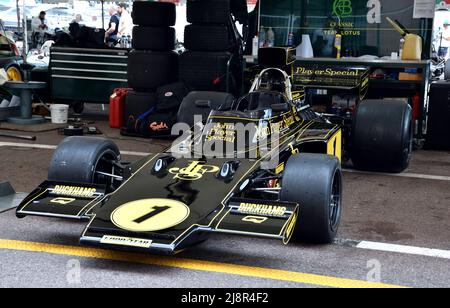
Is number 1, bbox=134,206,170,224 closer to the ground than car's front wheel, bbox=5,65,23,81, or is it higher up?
closer to the ground

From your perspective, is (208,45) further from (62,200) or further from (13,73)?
(62,200)

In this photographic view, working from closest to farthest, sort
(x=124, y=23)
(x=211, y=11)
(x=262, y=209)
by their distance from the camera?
(x=262, y=209) → (x=211, y=11) → (x=124, y=23)

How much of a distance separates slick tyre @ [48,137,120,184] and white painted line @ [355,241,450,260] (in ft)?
6.84

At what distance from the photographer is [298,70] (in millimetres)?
9477

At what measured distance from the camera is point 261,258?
496 cm

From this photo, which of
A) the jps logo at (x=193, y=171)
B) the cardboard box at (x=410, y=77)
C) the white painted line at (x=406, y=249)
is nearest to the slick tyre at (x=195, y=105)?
the jps logo at (x=193, y=171)

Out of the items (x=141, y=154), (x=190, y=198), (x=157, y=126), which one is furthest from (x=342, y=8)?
(x=190, y=198)

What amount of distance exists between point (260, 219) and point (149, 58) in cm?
639

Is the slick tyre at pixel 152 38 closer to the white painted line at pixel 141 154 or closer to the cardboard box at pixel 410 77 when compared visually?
the white painted line at pixel 141 154

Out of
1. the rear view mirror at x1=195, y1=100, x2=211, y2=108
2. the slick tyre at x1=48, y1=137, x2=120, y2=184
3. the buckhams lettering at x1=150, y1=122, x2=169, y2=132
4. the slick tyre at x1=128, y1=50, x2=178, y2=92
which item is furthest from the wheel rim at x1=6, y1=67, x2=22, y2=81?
the slick tyre at x1=48, y1=137, x2=120, y2=184

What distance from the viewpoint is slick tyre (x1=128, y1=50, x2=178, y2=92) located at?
1065cm

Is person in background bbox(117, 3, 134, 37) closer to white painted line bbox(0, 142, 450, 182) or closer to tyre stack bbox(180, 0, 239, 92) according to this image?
tyre stack bbox(180, 0, 239, 92)

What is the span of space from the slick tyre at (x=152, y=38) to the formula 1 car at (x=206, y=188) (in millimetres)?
4233

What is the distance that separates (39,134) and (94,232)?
629 centimetres
